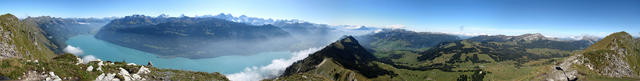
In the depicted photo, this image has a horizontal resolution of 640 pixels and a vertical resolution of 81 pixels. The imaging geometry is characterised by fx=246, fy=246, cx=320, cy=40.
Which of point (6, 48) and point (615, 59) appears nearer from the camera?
point (6, 48)

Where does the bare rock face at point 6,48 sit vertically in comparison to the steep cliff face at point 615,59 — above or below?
above

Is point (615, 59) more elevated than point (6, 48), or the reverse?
point (6, 48)

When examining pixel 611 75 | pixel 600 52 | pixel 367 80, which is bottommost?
pixel 367 80

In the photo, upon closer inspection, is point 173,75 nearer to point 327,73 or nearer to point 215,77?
point 215,77

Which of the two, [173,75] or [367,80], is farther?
[367,80]

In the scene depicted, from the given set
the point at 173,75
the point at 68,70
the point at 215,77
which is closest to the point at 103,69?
the point at 68,70

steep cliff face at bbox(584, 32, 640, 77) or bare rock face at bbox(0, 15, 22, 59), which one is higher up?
bare rock face at bbox(0, 15, 22, 59)

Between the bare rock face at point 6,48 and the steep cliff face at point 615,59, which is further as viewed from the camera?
the steep cliff face at point 615,59

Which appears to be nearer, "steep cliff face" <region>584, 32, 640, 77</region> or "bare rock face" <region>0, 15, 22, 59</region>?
"bare rock face" <region>0, 15, 22, 59</region>
